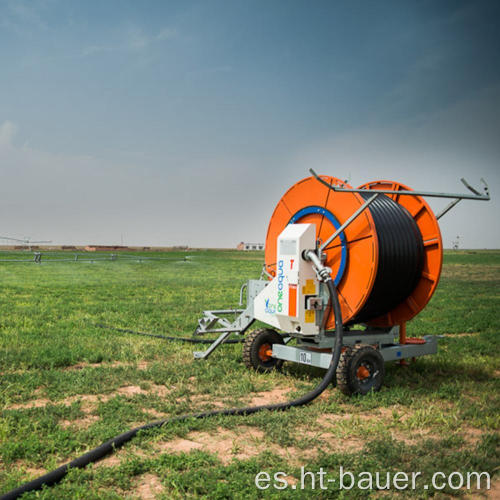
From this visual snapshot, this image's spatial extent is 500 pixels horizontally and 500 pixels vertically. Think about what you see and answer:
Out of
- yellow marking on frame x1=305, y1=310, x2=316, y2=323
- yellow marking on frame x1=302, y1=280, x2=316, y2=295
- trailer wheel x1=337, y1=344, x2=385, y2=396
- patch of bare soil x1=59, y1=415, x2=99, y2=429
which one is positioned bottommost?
patch of bare soil x1=59, y1=415, x2=99, y2=429

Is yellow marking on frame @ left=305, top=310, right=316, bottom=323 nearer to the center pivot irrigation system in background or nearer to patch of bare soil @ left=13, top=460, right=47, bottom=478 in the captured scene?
the center pivot irrigation system in background

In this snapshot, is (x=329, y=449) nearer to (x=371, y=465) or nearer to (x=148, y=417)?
(x=371, y=465)

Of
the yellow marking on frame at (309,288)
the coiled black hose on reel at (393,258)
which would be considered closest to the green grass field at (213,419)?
the coiled black hose on reel at (393,258)

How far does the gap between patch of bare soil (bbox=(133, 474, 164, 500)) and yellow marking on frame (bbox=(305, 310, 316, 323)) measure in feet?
11.1

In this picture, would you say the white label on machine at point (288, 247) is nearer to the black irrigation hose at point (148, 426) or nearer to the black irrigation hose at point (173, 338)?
the black irrigation hose at point (148, 426)

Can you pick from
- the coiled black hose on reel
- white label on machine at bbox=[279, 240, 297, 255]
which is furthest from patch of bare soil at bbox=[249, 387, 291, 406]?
white label on machine at bbox=[279, 240, 297, 255]

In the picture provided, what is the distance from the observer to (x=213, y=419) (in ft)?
19.2

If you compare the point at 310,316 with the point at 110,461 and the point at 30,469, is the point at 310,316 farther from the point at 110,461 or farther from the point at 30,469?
the point at 30,469

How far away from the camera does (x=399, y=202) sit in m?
8.84

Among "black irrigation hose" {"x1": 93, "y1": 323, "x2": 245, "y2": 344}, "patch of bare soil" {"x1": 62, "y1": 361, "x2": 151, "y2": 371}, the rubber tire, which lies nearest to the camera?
the rubber tire

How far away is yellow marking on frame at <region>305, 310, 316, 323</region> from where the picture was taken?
7.33m

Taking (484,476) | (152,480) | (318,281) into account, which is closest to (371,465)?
(484,476)

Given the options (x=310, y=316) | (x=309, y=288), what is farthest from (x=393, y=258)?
(x=310, y=316)

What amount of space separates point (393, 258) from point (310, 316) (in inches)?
57.8
